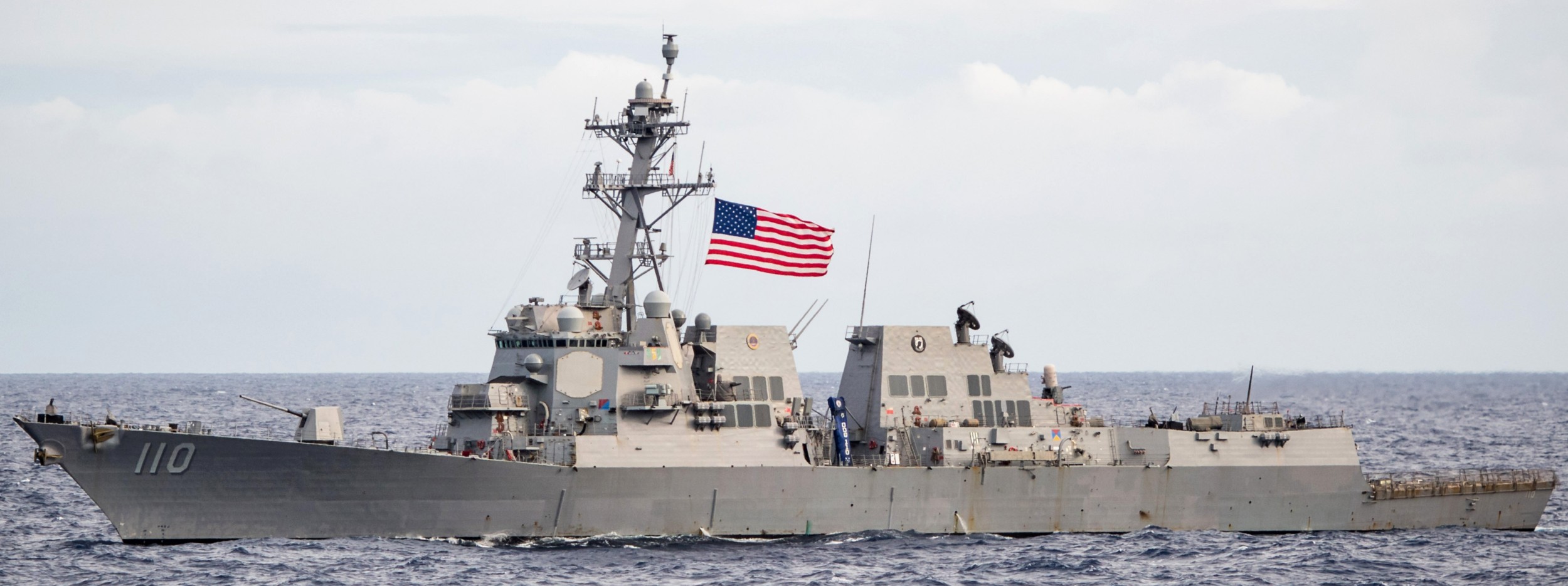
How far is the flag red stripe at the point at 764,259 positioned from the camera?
30750 mm

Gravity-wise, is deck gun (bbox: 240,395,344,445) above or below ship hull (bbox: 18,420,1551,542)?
above

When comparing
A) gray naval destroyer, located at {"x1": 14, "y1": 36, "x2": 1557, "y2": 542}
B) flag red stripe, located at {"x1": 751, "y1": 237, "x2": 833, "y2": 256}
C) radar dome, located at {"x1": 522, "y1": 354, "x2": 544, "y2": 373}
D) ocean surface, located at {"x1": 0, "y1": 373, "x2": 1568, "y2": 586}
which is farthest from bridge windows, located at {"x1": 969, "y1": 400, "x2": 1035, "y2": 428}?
radar dome, located at {"x1": 522, "y1": 354, "x2": 544, "y2": 373}

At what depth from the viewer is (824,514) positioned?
1204 inches

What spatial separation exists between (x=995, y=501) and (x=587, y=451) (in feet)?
27.6

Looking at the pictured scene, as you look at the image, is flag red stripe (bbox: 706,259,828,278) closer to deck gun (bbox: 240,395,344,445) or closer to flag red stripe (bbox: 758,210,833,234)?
flag red stripe (bbox: 758,210,833,234)

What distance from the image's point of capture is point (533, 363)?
29688 millimetres

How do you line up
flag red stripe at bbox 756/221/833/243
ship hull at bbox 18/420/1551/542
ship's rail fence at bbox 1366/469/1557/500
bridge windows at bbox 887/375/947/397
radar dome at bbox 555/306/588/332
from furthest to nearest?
1. ship's rail fence at bbox 1366/469/1557/500
2. bridge windows at bbox 887/375/947/397
3. flag red stripe at bbox 756/221/833/243
4. radar dome at bbox 555/306/588/332
5. ship hull at bbox 18/420/1551/542

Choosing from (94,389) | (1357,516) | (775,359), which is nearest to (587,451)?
(775,359)

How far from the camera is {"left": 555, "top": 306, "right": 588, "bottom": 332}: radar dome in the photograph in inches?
1182

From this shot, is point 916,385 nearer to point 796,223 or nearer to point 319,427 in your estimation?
point 796,223

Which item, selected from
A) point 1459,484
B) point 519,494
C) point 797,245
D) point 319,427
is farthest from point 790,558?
point 1459,484

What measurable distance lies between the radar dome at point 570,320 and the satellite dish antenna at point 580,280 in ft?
4.07

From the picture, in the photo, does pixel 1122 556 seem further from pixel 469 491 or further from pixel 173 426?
pixel 173 426

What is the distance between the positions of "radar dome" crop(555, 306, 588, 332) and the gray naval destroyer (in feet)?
0.30
